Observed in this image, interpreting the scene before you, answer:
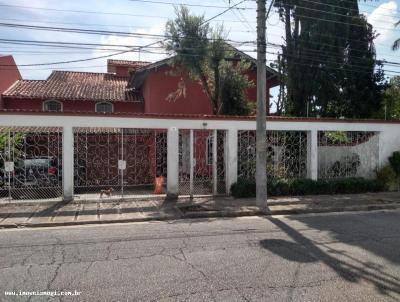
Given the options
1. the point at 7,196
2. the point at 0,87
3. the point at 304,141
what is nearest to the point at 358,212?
the point at 304,141

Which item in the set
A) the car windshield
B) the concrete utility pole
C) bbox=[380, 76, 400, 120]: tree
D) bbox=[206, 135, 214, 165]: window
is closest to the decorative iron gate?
bbox=[206, 135, 214, 165]: window

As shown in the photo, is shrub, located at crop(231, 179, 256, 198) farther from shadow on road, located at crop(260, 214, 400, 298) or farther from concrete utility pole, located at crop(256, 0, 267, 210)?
shadow on road, located at crop(260, 214, 400, 298)

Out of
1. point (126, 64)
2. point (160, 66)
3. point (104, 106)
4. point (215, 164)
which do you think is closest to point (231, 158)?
point (215, 164)

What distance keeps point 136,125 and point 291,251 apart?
26.0ft

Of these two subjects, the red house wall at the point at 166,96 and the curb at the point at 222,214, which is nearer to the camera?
the curb at the point at 222,214

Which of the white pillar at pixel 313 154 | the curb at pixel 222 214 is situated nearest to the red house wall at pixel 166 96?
the white pillar at pixel 313 154

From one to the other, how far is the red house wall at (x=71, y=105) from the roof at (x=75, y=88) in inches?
14.5

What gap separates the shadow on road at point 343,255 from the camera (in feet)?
18.9

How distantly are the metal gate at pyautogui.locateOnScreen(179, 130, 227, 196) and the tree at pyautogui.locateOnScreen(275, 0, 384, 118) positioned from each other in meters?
8.04

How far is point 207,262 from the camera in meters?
6.60

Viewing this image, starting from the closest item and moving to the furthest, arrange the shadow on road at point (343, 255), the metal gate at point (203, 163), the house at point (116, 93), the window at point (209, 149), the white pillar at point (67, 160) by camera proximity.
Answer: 1. the shadow on road at point (343, 255)
2. the white pillar at point (67, 160)
3. the metal gate at point (203, 163)
4. the window at point (209, 149)
5. the house at point (116, 93)

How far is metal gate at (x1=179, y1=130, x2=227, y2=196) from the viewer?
A: 14984 mm

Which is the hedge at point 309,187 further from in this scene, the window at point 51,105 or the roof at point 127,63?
the roof at point 127,63

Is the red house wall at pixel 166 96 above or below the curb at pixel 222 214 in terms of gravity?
above
